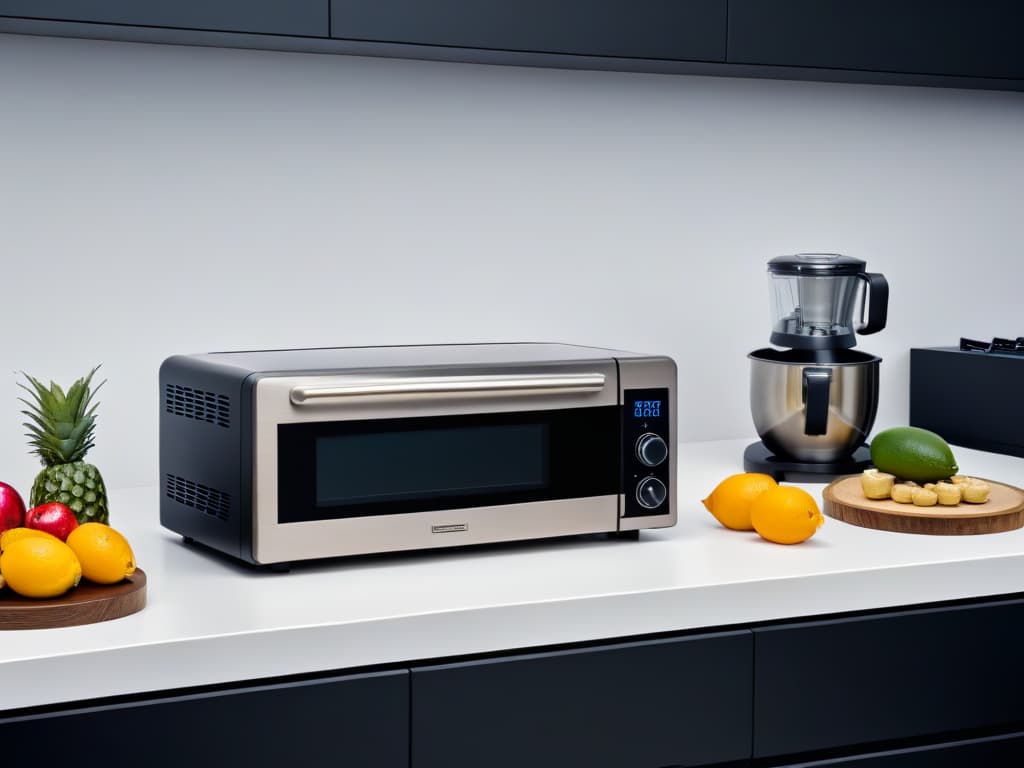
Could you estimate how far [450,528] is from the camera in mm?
1572

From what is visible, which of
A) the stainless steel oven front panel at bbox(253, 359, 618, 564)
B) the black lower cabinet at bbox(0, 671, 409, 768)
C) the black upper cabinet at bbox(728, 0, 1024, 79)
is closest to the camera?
the black lower cabinet at bbox(0, 671, 409, 768)

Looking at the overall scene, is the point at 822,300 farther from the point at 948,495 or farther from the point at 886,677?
the point at 886,677

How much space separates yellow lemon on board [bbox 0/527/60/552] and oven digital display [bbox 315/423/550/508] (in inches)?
12.2

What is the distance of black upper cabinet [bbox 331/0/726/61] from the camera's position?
1.85 metres

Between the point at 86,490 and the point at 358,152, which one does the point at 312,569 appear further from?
the point at 358,152

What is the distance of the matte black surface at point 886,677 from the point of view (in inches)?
60.2

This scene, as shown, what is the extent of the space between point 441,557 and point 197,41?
867 mm

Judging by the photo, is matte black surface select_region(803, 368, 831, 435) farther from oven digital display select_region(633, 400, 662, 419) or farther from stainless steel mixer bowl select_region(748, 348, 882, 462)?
oven digital display select_region(633, 400, 662, 419)

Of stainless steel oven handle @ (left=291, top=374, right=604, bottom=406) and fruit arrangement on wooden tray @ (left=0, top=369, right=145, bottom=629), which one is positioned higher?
stainless steel oven handle @ (left=291, top=374, right=604, bottom=406)

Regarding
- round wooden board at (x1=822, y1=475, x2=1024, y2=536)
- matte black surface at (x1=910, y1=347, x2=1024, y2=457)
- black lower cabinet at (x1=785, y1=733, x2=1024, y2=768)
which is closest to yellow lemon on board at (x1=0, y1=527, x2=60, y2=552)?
black lower cabinet at (x1=785, y1=733, x2=1024, y2=768)

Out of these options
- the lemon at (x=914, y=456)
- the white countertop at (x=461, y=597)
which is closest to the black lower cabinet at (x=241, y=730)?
the white countertop at (x=461, y=597)

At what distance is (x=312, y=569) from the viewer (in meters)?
1.54

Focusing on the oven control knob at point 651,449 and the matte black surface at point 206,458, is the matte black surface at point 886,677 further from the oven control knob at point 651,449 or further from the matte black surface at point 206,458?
the matte black surface at point 206,458

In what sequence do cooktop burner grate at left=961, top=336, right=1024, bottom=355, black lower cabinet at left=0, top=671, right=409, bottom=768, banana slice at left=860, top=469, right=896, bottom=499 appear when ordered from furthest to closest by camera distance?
cooktop burner grate at left=961, top=336, right=1024, bottom=355 → banana slice at left=860, top=469, right=896, bottom=499 → black lower cabinet at left=0, top=671, right=409, bottom=768
